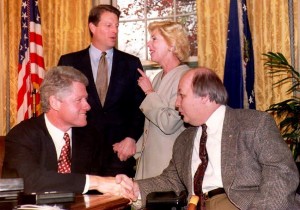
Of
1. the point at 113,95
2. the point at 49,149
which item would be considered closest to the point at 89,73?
the point at 113,95

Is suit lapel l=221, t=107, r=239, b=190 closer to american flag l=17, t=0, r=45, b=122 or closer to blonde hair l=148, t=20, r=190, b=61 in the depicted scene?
blonde hair l=148, t=20, r=190, b=61

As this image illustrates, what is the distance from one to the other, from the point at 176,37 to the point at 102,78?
0.68m

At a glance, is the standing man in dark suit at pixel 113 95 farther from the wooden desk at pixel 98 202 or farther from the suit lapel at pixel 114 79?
the wooden desk at pixel 98 202

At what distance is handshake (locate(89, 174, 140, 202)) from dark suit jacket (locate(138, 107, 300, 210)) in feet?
1.05

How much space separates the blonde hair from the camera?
374cm

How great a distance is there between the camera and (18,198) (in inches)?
87.7

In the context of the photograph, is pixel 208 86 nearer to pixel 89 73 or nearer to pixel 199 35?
pixel 89 73

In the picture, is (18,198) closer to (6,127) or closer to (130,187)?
(130,187)

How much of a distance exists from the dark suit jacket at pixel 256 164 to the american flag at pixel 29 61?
3.18 m

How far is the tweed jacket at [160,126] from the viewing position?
350 centimetres

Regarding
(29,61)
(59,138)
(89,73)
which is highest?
(29,61)

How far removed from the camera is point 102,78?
4043 mm

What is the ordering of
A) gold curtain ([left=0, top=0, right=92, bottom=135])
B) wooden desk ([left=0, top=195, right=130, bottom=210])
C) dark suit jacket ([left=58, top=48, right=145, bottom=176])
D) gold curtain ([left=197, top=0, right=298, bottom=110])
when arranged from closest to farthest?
1. wooden desk ([left=0, top=195, right=130, bottom=210])
2. dark suit jacket ([left=58, top=48, right=145, bottom=176])
3. gold curtain ([left=197, top=0, right=298, bottom=110])
4. gold curtain ([left=0, top=0, right=92, bottom=135])

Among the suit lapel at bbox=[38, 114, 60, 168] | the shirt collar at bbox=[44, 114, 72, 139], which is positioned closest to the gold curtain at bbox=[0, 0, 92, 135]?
the shirt collar at bbox=[44, 114, 72, 139]
